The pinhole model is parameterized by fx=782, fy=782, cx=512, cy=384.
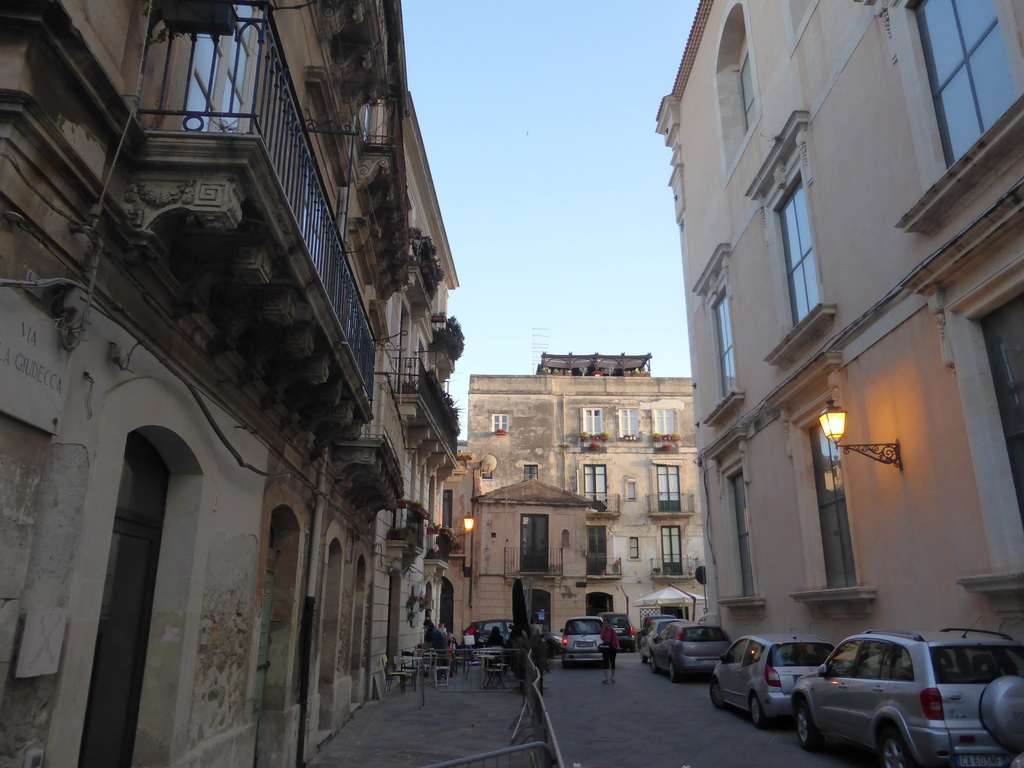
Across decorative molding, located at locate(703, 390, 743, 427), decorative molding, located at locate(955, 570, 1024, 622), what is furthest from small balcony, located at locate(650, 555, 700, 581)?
decorative molding, located at locate(955, 570, 1024, 622)

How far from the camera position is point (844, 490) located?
43.0ft

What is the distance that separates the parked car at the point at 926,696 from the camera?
6738mm

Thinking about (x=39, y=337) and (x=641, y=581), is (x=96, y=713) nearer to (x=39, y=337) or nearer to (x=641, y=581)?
(x=39, y=337)

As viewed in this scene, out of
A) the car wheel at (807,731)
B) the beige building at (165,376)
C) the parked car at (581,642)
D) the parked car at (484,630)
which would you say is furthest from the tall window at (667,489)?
the beige building at (165,376)

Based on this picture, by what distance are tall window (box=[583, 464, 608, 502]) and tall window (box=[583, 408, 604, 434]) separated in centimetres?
211

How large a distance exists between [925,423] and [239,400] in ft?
28.2

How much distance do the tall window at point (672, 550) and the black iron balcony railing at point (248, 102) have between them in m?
35.9

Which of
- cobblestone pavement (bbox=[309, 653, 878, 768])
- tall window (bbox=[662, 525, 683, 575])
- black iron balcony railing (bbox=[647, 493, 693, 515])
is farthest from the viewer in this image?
black iron balcony railing (bbox=[647, 493, 693, 515])

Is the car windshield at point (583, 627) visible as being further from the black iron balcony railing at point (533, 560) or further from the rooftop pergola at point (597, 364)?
the rooftop pergola at point (597, 364)

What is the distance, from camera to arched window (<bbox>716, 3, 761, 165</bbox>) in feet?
63.4

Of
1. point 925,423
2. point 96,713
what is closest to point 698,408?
point 925,423

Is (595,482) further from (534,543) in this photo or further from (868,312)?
(868,312)

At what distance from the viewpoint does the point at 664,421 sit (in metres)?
44.2

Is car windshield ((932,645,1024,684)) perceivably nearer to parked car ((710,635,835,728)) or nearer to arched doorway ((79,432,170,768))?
parked car ((710,635,835,728))
